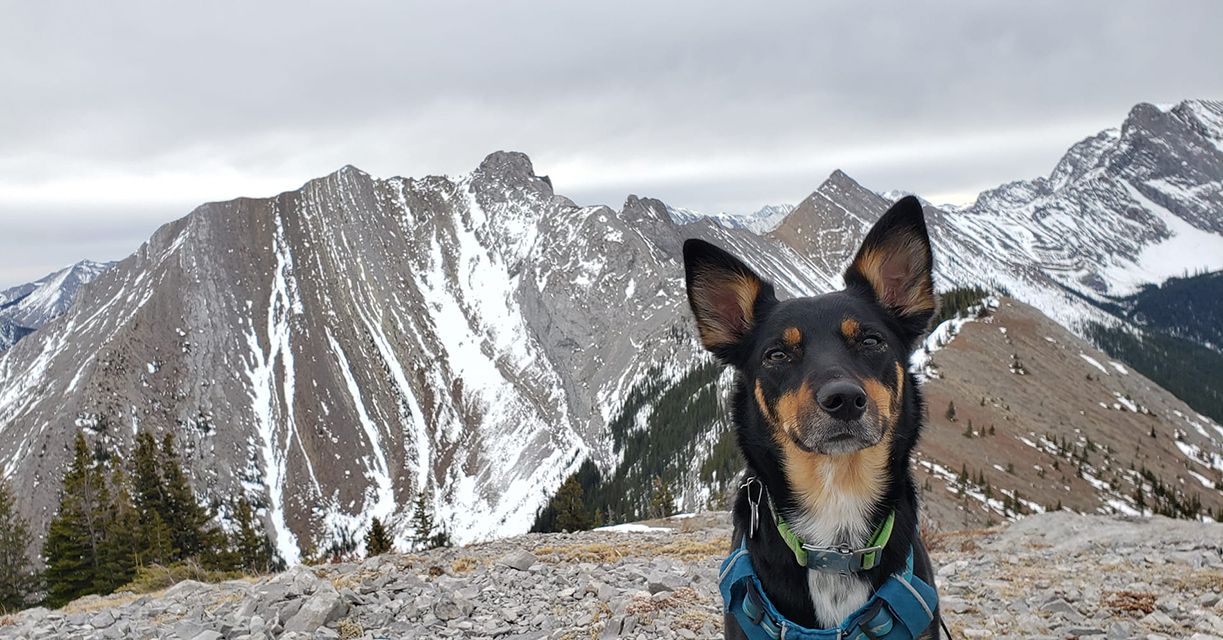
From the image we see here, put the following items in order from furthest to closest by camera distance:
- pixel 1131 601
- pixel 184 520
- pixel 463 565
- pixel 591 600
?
pixel 184 520 < pixel 463 565 < pixel 591 600 < pixel 1131 601

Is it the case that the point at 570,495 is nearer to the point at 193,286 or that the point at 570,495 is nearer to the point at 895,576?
the point at 895,576

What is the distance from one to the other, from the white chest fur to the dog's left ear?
4.50ft

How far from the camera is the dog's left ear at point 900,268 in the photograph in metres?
4.66

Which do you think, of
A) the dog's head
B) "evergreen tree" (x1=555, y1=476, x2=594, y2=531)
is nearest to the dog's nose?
the dog's head

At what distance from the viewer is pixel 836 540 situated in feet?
14.1

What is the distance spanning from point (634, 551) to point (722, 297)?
10.3 metres

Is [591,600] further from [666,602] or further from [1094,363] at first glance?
[1094,363]

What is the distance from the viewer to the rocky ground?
766 cm

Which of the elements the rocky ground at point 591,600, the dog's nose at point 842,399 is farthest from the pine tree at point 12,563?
the dog's nose at point 842,399

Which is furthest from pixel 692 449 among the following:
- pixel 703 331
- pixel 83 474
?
pixel 703 331

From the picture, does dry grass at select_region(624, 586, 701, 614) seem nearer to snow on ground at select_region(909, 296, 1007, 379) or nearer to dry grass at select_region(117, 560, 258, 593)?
dry grass at select_region(117, 560, 258, 593)

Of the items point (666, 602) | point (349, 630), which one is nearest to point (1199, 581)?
point (666, 602)

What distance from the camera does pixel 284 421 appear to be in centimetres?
17150

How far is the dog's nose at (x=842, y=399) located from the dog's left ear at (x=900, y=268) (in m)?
1.25
